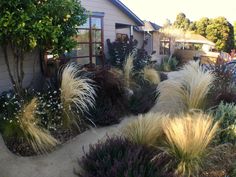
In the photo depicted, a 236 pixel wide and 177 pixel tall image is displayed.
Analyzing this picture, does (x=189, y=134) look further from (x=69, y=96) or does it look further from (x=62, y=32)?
(x=62, y=32)

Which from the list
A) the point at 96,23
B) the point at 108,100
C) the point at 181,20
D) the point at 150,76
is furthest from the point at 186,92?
the point at 181,20

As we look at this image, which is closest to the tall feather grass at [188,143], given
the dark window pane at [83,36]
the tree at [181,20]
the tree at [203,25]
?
the dark window pane at [83,36]

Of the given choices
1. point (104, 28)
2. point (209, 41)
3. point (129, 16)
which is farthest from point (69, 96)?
point (209, 41)

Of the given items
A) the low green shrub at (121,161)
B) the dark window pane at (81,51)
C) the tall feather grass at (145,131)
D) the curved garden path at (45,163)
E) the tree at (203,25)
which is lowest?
the curved garden path at (45,163)

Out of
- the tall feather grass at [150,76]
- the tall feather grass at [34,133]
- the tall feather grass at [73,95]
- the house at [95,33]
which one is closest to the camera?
the tall feather grass at [34,133]

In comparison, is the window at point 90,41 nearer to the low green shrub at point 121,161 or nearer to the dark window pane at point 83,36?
the dark window pane at point 83,36

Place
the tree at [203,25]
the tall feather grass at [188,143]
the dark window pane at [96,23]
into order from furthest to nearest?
the tree at [203,25] < the dark window pane at [96,23] < the tall feather grass at [188,143]

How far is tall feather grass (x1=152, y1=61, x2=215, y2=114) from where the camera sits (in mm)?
6590

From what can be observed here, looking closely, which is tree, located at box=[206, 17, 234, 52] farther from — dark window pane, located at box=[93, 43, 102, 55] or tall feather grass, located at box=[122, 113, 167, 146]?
tall feather grass, located at box=[122, 113, 167, 146]

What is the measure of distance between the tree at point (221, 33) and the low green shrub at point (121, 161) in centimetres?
2863

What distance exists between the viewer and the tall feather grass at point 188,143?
14.7 ft

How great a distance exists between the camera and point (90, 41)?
10.7 metres

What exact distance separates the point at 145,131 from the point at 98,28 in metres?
6.83

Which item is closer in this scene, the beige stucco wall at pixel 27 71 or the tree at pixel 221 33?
the beige stucco wall at pixel 27 71
